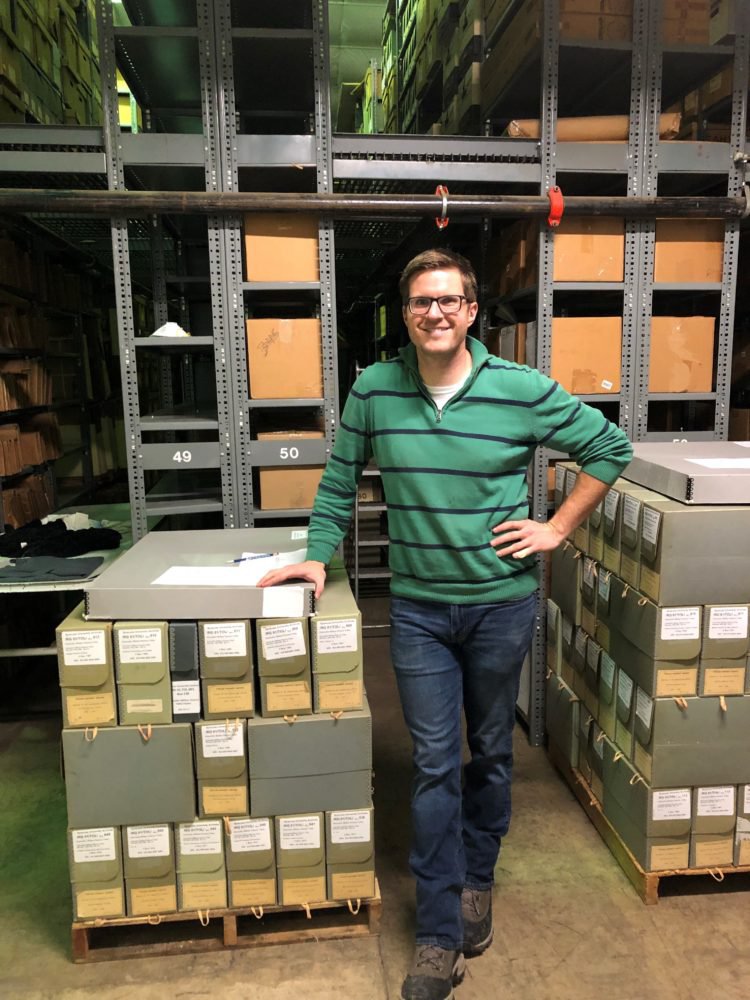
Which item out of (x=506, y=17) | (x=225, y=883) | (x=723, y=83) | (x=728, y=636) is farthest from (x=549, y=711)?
(x=506, y=17)

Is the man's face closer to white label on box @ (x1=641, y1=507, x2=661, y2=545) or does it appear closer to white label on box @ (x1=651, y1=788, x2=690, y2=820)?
white label on box @ (x1=641, y1=507, x2=661, y2=545)

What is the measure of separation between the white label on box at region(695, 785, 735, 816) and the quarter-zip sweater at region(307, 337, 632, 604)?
95 centimetres

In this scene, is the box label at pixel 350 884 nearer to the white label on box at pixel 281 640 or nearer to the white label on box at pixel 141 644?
the white label on box at pixel 281 640

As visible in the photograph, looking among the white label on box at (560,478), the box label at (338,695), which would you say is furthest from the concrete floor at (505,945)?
the white label on box at (560,478)

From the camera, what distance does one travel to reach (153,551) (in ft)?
7.59

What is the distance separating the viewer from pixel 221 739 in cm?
193

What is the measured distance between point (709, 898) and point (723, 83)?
3170 millimetres

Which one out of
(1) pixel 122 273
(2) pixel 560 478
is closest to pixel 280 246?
(1) pixel 122 273

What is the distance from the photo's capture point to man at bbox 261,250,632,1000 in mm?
1786

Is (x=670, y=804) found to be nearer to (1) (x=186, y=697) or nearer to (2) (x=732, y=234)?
(1) (x=186, y=697)

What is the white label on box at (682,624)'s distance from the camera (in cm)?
214

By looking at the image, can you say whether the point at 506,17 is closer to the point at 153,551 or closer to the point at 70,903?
the point at 153,551

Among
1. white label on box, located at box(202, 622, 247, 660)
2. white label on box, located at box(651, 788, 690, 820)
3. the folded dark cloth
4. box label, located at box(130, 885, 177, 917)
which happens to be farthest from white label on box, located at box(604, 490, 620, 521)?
the folded dark cloth

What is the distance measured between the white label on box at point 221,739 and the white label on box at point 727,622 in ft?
4.64
